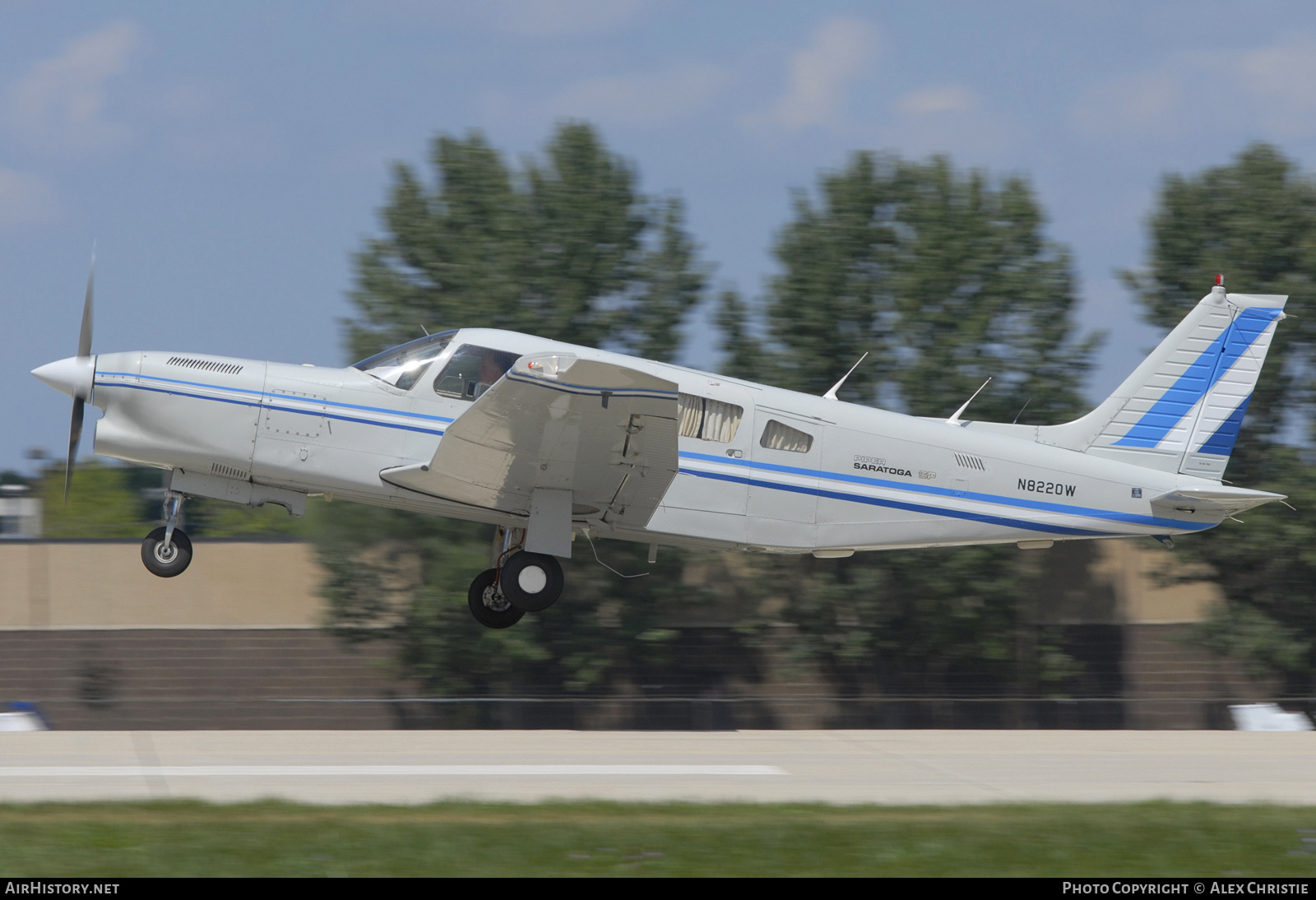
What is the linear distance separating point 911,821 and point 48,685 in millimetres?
24227

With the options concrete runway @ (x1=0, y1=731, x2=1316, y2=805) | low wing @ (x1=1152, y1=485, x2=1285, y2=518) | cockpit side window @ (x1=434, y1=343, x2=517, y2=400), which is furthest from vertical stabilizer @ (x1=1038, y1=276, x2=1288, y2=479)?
cockpit side window @ (x1=434, y1=343, x2=517, y2=400)

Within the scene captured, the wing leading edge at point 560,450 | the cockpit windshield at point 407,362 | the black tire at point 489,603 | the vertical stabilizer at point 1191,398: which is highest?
the vertical stabilizer at point 1191,398

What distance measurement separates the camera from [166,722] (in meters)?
19.1

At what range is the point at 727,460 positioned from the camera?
43.2 ft

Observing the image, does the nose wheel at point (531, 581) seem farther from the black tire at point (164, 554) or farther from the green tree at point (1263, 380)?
the green tree at point (1263, 380)

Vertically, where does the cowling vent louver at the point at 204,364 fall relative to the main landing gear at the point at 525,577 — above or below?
above

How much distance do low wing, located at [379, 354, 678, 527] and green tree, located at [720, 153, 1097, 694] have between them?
35.7 feet

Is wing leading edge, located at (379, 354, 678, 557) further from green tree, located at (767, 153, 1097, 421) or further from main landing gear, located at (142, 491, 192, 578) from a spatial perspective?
green tree, located at (767, 153, 1097, 421)

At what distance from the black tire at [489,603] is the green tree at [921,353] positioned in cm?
1017

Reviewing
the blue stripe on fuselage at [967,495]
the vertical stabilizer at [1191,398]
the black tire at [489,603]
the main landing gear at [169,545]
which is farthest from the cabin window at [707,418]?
the main landing gear at [169,545]

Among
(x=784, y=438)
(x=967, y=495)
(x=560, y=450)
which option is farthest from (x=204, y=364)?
(x=967, y=495)

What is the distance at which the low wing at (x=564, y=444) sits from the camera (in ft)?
36.9

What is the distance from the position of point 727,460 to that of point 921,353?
11.3 meters

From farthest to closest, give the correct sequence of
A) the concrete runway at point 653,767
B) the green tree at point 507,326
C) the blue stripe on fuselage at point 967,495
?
the green tree at point 507,326, the blue stripe on fuselage at point 967,495, the concrete runway at point 653,767
